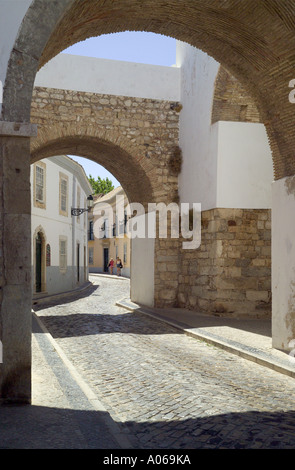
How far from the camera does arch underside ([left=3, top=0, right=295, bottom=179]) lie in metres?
4.61

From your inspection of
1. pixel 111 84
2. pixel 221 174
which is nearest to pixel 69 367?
pixel 221 174

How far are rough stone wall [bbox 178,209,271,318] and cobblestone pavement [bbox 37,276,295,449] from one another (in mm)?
2602

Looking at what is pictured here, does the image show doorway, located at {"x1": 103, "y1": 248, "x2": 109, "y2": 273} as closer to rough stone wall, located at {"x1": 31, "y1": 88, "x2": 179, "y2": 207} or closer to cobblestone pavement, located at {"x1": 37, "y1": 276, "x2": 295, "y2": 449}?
rough stone wall, located at {"x1": 31, "y1": 88, "x2": 179, "y2": 207}

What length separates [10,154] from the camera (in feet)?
15.1

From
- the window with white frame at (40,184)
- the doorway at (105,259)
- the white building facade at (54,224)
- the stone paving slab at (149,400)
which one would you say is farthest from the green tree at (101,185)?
the stone paving slab at (149,400)

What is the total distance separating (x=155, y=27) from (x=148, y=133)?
21.5 feet

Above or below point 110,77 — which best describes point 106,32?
below

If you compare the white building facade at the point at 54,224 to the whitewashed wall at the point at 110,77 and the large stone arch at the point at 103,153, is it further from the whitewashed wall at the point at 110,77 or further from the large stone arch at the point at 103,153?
the whitewashed wall at the point at 110,77

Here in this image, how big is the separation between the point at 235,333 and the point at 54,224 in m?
14.4

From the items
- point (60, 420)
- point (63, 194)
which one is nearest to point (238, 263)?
point (60, 420)

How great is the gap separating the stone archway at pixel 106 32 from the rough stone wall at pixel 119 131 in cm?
583

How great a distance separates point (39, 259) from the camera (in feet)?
67.2

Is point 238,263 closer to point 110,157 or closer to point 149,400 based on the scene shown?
point 110,157

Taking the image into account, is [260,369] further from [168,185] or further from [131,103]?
[131,103]
